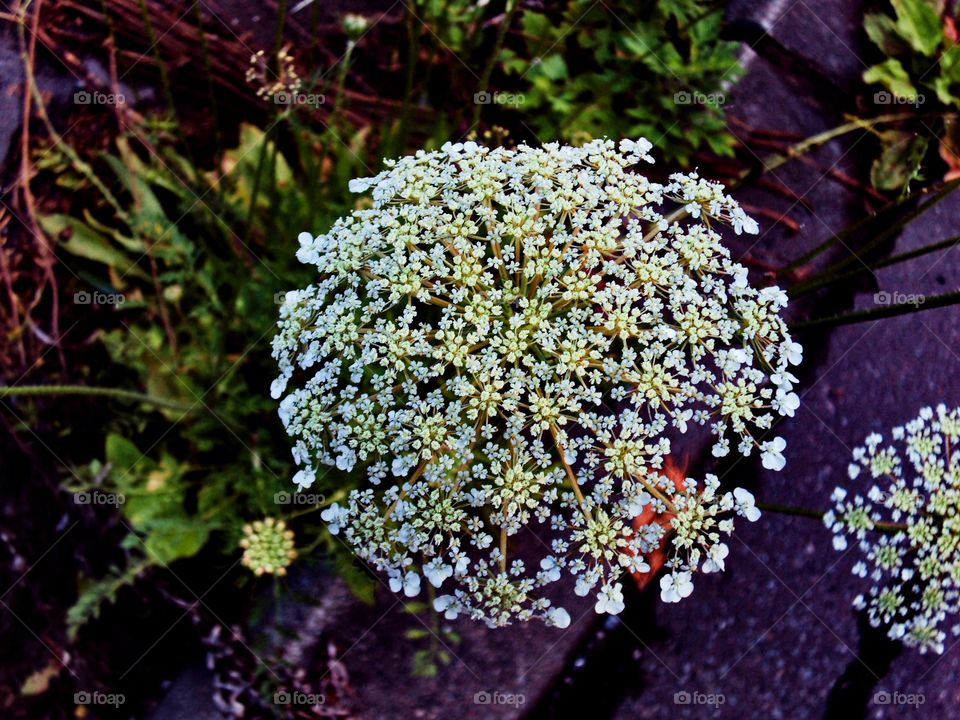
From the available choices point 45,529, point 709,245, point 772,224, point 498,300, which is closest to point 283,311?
point 498,300

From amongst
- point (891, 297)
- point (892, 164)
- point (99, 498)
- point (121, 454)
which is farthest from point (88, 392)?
point (892, 164)

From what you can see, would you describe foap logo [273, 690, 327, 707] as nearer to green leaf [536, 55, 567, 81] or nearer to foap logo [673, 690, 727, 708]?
foap logo [673, 690, 727, 708]

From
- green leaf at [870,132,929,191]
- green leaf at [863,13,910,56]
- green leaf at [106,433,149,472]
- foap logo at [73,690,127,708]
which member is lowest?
foap logo at [73,690,127,708]

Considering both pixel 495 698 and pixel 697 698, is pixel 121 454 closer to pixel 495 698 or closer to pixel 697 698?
pixel 495 698

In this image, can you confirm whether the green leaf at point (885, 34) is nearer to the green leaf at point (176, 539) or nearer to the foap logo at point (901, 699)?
the foap logo at point (901, 699)
